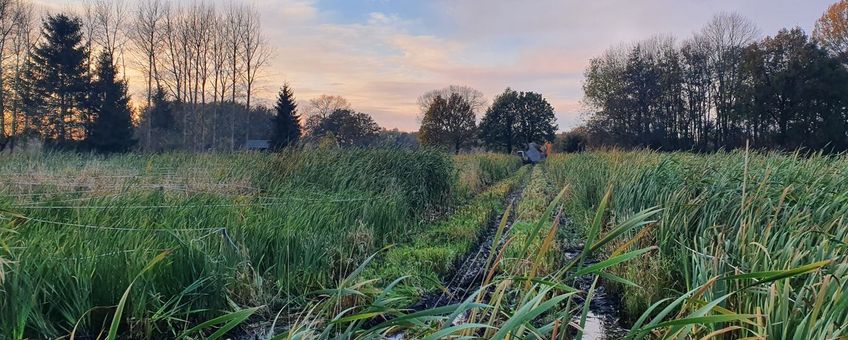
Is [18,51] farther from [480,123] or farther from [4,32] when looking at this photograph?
[480,123]

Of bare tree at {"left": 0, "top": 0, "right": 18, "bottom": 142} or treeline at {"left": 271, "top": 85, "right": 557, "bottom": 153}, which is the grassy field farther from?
treeline at {"left": 271, "top": 85, "right": 557, "bottom": 153}

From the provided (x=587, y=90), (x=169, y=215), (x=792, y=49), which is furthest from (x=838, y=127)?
(x=169, y=215)

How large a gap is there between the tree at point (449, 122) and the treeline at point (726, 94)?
1413 centimetres

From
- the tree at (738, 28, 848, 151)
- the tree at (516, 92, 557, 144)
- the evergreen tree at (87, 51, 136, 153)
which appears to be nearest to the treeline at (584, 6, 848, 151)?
the tree at (738, 28, 848, 151)

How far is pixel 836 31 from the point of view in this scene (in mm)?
30188

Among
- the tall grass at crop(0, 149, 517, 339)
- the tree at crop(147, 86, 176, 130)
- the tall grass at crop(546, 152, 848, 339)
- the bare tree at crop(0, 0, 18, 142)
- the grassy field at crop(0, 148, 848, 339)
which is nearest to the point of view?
the grassy field at crop(0, 148, 848, 339)

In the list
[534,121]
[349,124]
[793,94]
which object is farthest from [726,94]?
[349,124]

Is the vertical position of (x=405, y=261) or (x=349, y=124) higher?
(x=349, y=124)

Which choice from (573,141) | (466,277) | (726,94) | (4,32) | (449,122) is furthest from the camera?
(449,122)

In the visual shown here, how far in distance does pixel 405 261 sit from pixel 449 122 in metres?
47.5

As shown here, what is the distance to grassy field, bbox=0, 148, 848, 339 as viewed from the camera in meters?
1.80

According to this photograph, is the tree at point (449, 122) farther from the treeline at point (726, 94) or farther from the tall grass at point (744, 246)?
the tall grass at point (744, 246)

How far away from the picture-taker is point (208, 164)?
998 centimetres

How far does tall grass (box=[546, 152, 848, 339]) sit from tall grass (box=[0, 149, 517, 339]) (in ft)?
8.53
